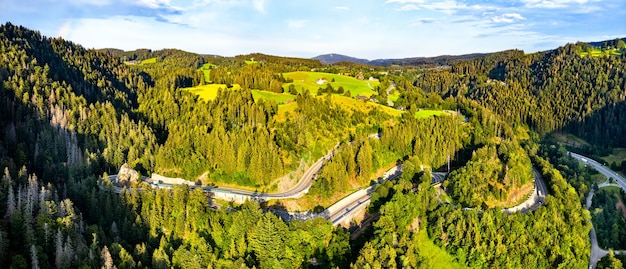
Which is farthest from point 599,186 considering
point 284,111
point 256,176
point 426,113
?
point 256,176

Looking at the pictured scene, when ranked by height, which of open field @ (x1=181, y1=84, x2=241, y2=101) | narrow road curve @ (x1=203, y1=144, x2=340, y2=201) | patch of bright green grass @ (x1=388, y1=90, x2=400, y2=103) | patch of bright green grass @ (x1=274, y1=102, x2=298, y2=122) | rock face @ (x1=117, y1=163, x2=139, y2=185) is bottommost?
narrow road curve @ (x1=203, y1=144, x2=340, y2=201)

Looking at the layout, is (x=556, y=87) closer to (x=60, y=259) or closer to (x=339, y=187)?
(x=339, y=187)

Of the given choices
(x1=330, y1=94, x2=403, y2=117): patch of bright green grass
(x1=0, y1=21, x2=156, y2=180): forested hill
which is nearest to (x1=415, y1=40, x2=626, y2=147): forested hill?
(x1=330, y1=94, x2=403, y2=117): patch of bright green grass

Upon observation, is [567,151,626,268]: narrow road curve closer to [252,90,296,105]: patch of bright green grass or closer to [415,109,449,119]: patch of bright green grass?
[415,109,449,119]: patch of bright green grass

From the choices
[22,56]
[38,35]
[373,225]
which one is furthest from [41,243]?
[38,35]

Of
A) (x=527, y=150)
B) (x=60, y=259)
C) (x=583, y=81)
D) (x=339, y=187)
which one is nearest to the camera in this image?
(x=60, y=259)

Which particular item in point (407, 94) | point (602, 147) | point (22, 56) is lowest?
point (602, 147)

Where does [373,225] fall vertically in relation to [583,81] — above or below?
below

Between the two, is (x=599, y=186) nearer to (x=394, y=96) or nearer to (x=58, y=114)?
(x=394, y=96)
